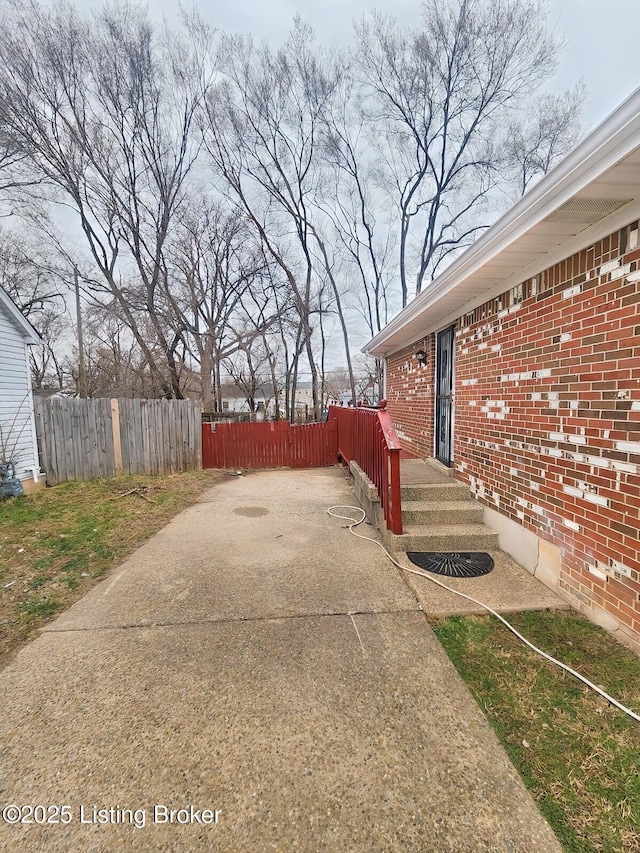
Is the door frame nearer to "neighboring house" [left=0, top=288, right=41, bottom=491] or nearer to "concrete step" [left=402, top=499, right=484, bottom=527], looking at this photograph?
"concrete step" [left=402, top=499, right=484, bottom=527]

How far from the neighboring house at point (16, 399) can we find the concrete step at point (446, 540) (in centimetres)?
683

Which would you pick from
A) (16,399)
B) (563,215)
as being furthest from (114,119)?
(563,215)

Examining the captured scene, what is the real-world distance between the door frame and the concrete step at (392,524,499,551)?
1.39m

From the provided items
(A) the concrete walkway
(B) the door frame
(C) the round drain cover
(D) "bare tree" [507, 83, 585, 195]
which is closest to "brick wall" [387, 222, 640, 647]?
(C) the round drain cover

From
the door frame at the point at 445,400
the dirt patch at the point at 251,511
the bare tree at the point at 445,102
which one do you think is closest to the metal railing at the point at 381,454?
the door frame at the point at 445,400

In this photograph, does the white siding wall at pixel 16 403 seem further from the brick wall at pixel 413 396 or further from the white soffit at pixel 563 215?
the white soffit at pixel 563 215

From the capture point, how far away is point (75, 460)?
748cm

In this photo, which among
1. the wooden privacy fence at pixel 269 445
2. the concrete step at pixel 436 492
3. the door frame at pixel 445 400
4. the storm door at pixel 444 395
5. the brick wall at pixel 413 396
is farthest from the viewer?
the wooden privacy fence at pixel 269 445

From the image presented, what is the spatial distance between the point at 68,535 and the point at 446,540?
4283 mm

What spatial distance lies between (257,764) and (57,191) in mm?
17299

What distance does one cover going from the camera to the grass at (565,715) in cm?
131

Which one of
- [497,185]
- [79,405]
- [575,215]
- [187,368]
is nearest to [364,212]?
[497,185]

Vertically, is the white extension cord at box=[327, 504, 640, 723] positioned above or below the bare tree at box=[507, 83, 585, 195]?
below

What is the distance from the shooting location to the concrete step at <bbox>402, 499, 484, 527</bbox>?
12.6 feet
